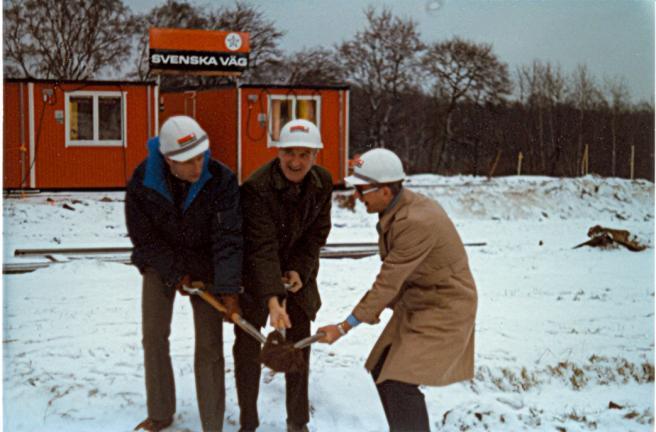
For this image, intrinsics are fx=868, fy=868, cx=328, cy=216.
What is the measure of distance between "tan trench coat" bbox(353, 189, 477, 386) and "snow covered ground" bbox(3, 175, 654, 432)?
907mm

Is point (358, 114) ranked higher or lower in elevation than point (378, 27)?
lower

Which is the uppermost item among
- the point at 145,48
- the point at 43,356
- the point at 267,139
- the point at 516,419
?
the point at 145,48

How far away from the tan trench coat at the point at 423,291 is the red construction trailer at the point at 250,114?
1275 millimetres

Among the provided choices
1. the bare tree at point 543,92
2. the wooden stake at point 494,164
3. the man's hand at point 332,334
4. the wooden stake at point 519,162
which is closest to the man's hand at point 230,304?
the man's hand at point 332,334

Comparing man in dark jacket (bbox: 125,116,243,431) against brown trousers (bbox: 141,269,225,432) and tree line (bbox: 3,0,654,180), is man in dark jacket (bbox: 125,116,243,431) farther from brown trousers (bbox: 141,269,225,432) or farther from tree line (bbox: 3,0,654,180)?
tree line (bbox: 3,0,654,180)

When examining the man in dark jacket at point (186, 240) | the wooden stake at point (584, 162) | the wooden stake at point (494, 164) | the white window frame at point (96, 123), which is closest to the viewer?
the man in dark jacket at point (186, 240)

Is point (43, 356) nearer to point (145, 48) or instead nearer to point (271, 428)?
point (271, 428)

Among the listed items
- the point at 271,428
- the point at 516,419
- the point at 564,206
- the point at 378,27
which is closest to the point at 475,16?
the point at 378,27

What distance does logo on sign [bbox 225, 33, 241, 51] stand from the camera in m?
4.70

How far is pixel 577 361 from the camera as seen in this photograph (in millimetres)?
5266

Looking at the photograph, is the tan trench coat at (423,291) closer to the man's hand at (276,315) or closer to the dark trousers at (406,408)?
the dark trousers at (406,408)

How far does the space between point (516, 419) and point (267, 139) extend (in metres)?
2.76

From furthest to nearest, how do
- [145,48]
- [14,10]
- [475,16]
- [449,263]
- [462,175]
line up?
[462,175] < [475,16] < [145,48] < [14,10] < [449,263]

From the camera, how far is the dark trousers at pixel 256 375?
156 inches
